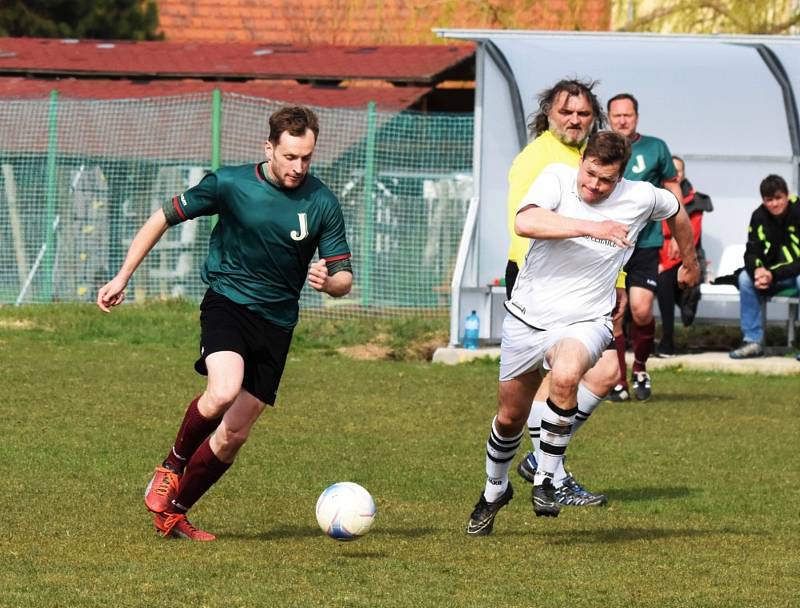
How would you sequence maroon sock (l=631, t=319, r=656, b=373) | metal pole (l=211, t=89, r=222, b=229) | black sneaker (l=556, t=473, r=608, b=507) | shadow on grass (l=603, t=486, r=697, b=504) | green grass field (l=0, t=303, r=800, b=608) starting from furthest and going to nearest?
metal pole (l=211, t=89, r=222, b=229)
maroon sock (l=631, t=319, r=656, b=373)
shadow on grass (l=603, t=486, r=697, b=504)
black sneaker (l=556, t=473, r=608, b=507)
green grass field (l=0, t=303, r=800, b=608)

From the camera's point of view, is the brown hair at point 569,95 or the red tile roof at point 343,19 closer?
the brown hair at point 569,95

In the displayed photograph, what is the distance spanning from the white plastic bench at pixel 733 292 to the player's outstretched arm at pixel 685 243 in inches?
326

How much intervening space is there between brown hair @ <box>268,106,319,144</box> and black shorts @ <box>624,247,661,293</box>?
4928mm

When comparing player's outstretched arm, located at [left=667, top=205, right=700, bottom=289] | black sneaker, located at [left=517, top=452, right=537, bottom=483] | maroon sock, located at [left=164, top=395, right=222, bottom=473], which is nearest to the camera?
maroon sock, located at [left=164, top=395, right=222, bottom=473]

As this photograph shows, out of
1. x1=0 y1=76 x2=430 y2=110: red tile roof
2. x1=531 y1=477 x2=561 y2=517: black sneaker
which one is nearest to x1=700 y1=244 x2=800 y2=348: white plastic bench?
x1=0 y1=76 x2=430 y2=110: red tile roof

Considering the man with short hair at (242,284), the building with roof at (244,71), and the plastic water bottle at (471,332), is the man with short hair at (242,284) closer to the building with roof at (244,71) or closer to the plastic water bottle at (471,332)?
the plastic water bottle at (471,332)

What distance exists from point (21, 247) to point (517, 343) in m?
12.2

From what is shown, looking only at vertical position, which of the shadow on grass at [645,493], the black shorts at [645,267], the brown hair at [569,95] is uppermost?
the brown hair at [569,95]

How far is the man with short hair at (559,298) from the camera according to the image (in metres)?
7.24

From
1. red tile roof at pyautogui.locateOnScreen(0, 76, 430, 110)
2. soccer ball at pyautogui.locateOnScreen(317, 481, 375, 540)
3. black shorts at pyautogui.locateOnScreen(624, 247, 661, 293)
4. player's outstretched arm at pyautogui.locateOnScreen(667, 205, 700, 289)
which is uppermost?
red tile roof at pyautogui.locateOnScreen(0, 76, 430, 110)

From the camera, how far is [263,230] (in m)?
7.30

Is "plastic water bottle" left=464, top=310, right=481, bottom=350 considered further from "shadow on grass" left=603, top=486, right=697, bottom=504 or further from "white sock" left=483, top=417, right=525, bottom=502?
"white sock" left=483, top=417, right=525, bottom=502

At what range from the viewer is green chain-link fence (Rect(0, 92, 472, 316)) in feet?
61.3

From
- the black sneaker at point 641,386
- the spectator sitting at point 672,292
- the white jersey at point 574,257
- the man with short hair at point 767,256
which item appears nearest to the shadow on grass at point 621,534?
the white jersey at point 574,257
